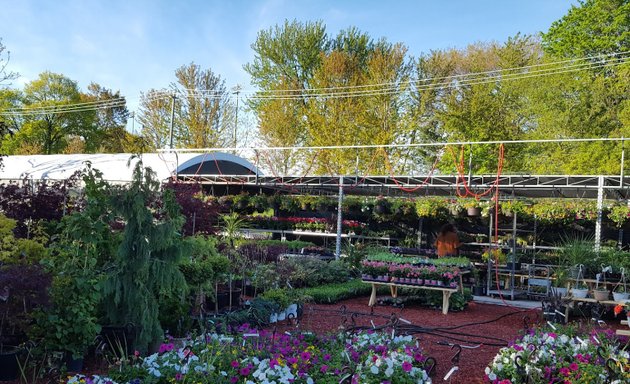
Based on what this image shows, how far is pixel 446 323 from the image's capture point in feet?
27.5

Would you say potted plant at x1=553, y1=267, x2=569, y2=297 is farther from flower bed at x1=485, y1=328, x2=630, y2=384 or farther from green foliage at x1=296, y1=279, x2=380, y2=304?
flower bed at x1=485, y1=328, x2=630, y2=384

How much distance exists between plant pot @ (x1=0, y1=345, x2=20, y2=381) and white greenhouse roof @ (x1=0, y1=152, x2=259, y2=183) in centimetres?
1011

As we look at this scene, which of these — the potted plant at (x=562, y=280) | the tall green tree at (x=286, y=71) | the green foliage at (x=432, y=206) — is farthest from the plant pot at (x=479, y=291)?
the tall green tree at (x=286, y=71)

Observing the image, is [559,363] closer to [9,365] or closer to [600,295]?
[9,365]

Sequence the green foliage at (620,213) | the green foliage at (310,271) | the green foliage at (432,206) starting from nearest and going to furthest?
the green foliage at (310,271), the green foliage at (620,213), the green foliage at (432,206)

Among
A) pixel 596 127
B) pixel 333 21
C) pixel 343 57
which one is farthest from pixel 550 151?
pixel 333 21

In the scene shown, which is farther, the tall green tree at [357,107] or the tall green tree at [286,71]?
the tall green tree at [286,71]

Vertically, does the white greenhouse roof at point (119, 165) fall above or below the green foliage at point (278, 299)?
above

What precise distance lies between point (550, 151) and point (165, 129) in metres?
19.7

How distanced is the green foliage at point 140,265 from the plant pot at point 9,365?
846mm

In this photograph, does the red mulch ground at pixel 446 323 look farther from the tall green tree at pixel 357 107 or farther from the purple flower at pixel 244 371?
the tall green tree at pixel 357 107

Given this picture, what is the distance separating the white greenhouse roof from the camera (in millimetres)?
15852

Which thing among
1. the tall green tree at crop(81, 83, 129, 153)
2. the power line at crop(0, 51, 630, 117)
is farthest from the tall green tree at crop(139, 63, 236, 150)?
the tall green tree at crop(81, 83, 129, 153)

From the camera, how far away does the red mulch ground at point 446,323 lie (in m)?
5.71
